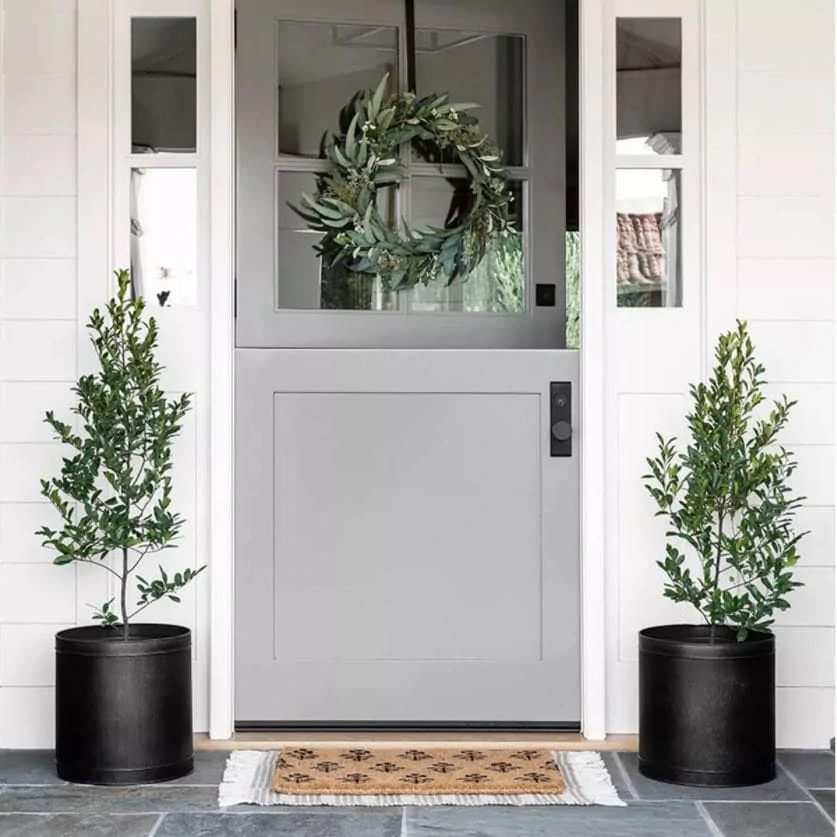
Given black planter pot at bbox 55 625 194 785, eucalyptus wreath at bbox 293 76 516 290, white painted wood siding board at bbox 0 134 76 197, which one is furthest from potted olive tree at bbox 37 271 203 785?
Result: eucalyptus wreath at bbox 293 76 516 290

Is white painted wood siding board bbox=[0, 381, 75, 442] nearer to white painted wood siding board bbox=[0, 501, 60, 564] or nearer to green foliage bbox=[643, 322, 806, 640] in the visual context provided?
white painted wood siding board bbox=[0, 501, 60, 564]

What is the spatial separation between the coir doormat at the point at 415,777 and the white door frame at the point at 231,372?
0.25 m

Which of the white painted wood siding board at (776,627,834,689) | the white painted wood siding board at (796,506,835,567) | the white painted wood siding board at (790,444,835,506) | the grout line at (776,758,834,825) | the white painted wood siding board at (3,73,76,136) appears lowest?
the grout line at (776,758,834,825)

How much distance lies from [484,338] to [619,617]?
877mm

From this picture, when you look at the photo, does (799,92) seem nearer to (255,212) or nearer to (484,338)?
(484,338)

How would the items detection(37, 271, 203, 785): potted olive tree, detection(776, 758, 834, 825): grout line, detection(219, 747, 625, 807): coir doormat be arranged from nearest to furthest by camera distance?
detection(776, 758, 834, 825): grout line, detection(219, 747, 625, 807): coir doormat, detection(37, 271, 203, 785): potted olive tree

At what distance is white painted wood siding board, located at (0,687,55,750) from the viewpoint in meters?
3.80

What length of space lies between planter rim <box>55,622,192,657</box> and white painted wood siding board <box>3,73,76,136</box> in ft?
4.42

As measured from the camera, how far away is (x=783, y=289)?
12.6 ft

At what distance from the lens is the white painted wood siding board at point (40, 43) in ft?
12.5

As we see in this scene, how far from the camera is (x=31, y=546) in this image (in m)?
3.80

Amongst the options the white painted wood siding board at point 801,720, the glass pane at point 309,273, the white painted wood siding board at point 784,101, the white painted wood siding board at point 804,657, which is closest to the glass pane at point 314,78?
the glass pane at point 309,273

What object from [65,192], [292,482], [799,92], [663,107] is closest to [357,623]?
[292,482]

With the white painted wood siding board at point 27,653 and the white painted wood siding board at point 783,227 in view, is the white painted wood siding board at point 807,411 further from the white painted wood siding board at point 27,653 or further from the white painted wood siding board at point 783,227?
the white painted wood siding board at point 27,653
